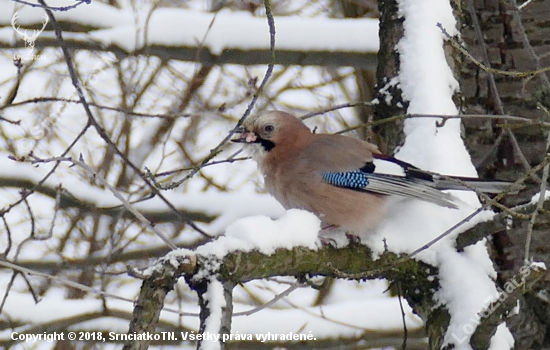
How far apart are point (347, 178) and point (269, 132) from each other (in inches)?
24.4

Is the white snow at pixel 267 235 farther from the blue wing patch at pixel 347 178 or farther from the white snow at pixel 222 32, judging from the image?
the white snow at pixel 222 32

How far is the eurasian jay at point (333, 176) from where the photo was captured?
11.3ft

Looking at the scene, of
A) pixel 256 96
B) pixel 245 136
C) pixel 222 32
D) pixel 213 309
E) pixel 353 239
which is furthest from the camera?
pixel 222 32

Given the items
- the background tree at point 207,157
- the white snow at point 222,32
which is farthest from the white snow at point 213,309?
the white snow at point 222,32

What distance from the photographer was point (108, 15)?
555 cm

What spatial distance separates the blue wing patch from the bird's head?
1.40 ft

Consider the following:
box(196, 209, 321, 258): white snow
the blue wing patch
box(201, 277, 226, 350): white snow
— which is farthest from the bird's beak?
box(201, 277, 226, 350): white snow

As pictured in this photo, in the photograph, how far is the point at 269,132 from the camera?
4.10 m

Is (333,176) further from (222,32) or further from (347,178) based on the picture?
(222,32)

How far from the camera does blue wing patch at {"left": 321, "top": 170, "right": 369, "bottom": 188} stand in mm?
3668

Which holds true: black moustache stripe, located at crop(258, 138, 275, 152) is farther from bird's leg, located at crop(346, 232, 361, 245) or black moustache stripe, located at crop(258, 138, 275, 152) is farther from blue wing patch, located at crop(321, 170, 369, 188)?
bird's leg, located at crop(346, 232, 361, 245)

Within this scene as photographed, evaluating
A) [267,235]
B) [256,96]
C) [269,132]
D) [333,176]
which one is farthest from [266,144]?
[267,235]
